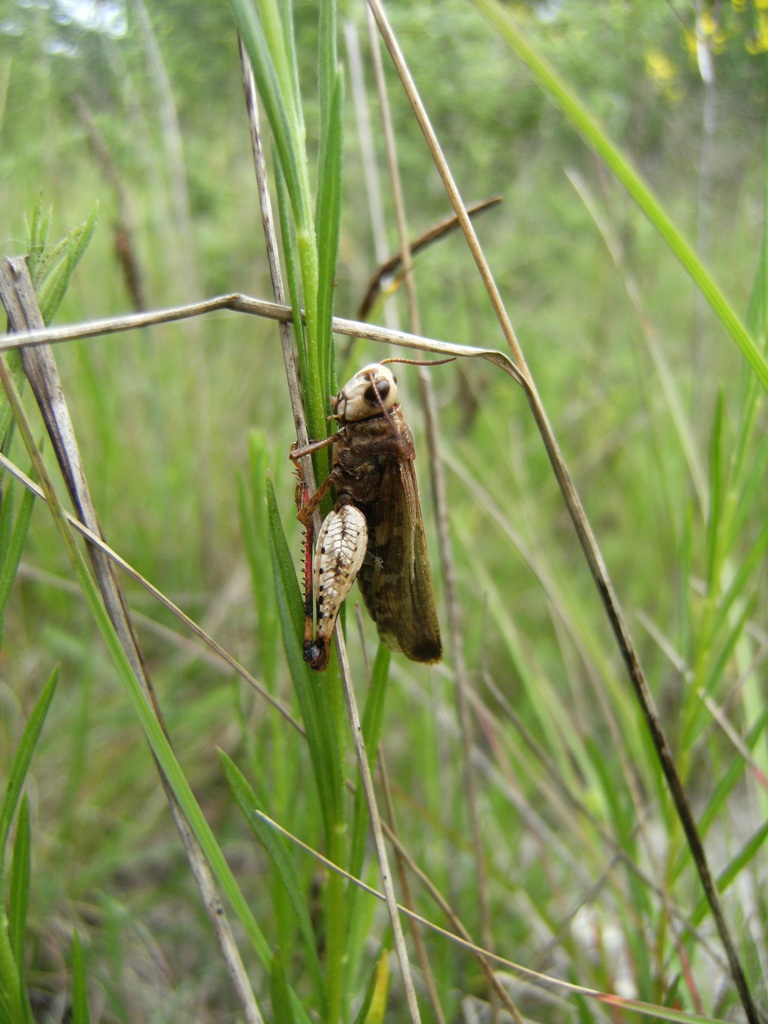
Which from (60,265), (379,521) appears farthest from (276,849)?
(60,265)

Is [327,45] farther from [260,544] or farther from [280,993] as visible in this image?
[280,993]

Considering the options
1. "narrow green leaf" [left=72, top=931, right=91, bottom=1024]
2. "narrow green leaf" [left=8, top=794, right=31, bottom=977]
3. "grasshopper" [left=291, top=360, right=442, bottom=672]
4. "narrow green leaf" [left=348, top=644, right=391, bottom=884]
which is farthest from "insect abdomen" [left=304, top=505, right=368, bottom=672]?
"narrow green leaf" [left=72, top=931, right=91, bottom=1024]

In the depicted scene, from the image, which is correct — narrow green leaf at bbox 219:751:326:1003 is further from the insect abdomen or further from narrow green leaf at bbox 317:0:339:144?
narrow green leaf at bbox 317:0:339:144

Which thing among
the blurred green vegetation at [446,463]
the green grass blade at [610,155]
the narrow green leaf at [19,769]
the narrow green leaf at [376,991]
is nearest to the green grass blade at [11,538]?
the narrow green leaf at [19,769]

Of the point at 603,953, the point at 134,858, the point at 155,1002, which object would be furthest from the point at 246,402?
the point at 603,953

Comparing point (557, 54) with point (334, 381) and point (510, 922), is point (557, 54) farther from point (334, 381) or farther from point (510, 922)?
point (510, 922)

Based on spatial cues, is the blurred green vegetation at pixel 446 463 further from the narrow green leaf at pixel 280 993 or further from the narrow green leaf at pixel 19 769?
the narrow green leaf at pixel 19 769

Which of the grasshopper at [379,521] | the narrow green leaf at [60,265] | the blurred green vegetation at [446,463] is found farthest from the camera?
the blurred green vegetation at [446,463]
